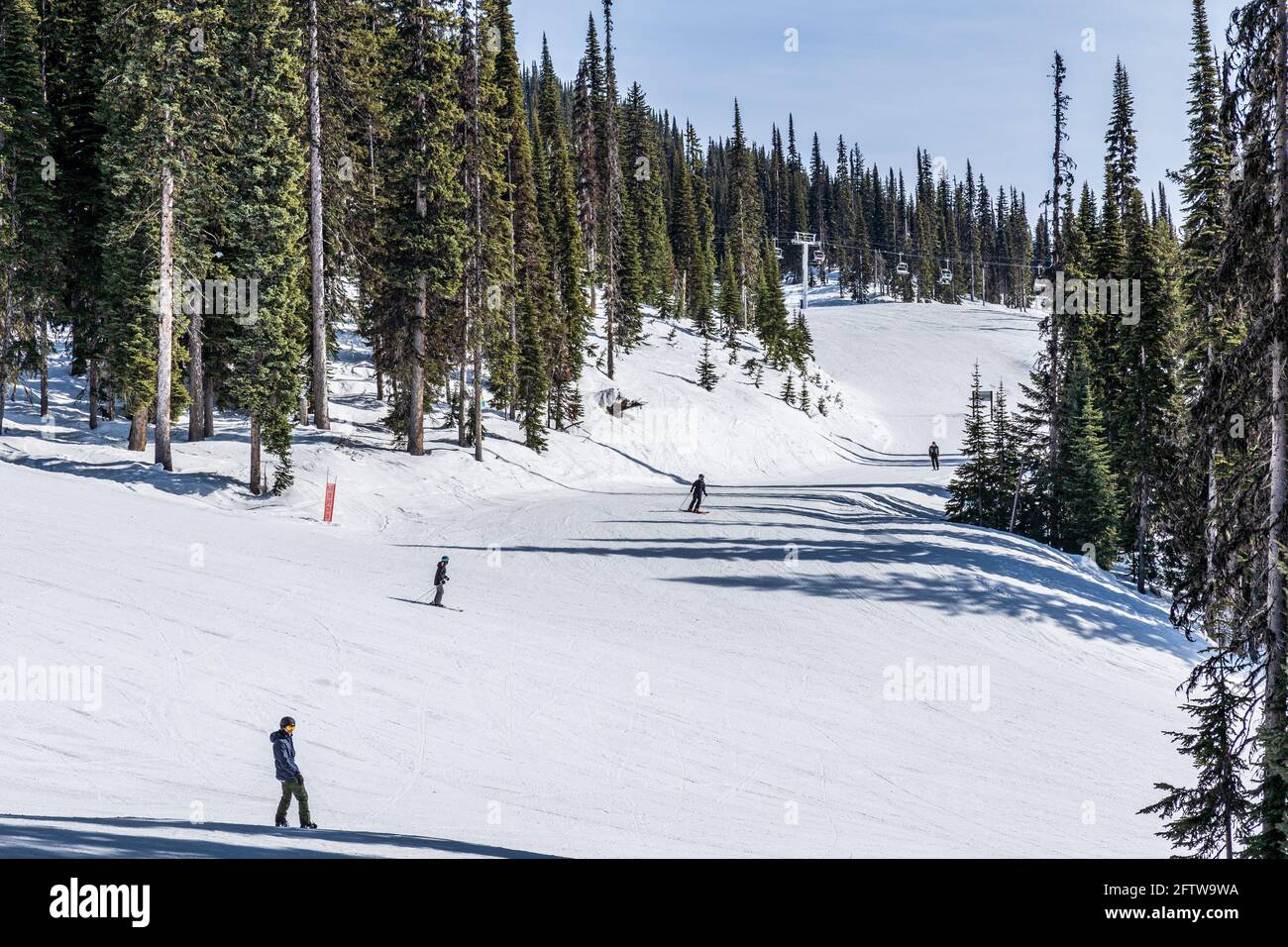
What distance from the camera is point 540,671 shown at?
16.7 m

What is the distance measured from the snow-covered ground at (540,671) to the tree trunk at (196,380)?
3.81ft

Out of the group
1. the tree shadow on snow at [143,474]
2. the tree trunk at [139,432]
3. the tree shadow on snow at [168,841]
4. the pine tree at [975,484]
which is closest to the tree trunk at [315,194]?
the tree trunk at [139,432]

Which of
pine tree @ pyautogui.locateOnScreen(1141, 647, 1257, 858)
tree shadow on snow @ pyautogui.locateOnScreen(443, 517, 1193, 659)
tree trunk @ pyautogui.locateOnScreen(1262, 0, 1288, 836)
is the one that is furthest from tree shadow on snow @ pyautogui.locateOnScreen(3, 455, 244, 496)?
tree trunk @ pyautogui.locateOnScreen(1262, 0, 1288, 836)

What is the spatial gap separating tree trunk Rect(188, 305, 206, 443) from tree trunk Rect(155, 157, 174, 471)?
4.92 ft

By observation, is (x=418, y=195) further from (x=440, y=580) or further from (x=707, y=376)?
(x=707, y=376)

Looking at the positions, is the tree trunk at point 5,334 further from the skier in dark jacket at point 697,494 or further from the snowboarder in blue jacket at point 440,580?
the skier in dark jacket at point 697,494

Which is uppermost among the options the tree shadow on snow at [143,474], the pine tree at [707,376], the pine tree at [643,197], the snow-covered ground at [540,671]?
the pine tree at [643,197]

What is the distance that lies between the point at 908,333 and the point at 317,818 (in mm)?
99002

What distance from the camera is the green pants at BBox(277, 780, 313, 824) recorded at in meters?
10.1

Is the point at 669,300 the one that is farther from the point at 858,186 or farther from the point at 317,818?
the point at 858,186

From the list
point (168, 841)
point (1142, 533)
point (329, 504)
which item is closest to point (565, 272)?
point (329, 504)

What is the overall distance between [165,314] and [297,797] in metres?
21.7

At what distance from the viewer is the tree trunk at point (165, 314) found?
2706cm

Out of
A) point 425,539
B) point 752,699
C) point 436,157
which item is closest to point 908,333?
point 436,157
